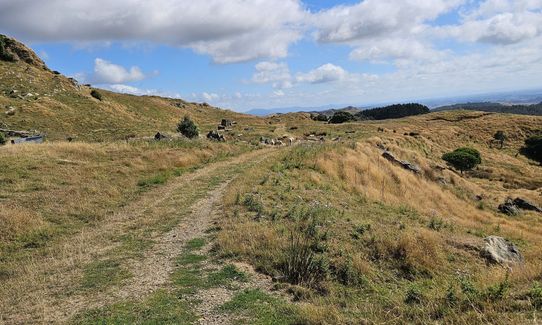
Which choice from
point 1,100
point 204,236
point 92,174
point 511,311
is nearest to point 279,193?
point 204,236

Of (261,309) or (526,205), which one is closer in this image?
(261,309)

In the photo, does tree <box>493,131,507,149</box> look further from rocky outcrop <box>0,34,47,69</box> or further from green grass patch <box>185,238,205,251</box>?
rocky outcrop <box>0,34,47,69</box>

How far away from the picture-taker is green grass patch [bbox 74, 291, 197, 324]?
7.57 m

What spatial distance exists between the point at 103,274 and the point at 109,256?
1.46 metres

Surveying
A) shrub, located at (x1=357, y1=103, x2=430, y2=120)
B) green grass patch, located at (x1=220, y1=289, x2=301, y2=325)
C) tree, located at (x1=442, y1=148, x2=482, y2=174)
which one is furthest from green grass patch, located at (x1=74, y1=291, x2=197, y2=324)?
shrub, located at (x1=357, y1=103, x2=430, y2=120)

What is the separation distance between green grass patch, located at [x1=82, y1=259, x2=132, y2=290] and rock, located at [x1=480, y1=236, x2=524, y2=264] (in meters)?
11.2

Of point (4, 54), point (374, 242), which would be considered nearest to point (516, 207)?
point (374, 242)

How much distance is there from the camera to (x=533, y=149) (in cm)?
6962

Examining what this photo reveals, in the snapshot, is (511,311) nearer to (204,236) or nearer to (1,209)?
(204,236)

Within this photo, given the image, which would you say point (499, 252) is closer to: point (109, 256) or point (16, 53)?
point (109, 256)

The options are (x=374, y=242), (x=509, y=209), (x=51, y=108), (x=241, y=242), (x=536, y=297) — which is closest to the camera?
(x=536, y=297)

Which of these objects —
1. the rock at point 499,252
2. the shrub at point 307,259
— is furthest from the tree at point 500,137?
the shrub at point 307,259

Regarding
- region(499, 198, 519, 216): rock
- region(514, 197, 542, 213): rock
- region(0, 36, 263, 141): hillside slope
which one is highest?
region(0, 36, 263, 141): hillside slope

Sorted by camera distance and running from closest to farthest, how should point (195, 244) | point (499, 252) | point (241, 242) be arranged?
point (241, 242), point (195, 244), point (499, 252)
